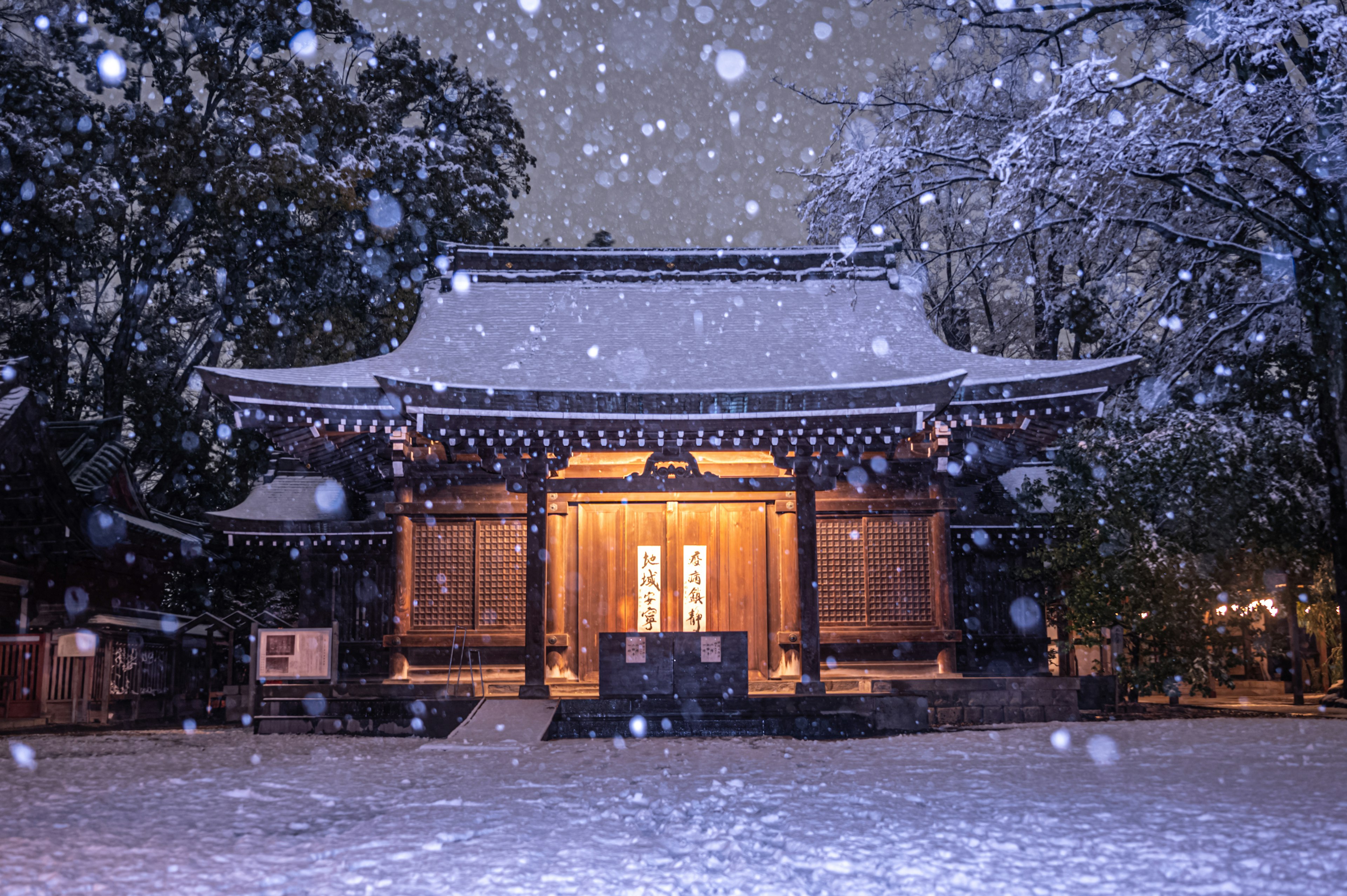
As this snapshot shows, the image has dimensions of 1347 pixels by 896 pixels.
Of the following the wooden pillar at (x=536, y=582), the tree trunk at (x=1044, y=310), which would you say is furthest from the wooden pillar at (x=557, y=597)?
the tree trunk at (x=1044, y=310)

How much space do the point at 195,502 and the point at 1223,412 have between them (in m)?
24.5

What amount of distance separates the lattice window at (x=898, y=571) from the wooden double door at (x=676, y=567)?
1.39 meters

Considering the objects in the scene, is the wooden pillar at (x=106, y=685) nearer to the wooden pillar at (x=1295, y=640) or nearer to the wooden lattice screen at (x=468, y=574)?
the wooden lattice screen at (x=468, y=574)

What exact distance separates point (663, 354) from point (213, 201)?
49.0ft

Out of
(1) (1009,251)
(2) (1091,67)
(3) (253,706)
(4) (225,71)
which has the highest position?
(4) (225,71)

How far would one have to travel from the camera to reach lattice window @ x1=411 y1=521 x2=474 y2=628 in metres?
12.9

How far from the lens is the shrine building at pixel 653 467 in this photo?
33.9 feet

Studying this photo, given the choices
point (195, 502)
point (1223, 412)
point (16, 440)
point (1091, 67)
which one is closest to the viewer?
point (1091, 67)

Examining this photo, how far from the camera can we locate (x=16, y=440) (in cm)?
1415

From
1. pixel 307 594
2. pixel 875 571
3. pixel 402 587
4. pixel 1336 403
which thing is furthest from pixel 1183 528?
pixel 307 594

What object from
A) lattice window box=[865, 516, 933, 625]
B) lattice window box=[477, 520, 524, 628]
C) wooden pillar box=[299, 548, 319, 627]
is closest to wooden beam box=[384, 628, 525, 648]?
lattice window box=[477, 520, 524, 628]

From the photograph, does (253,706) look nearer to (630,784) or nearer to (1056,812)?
(630,784)

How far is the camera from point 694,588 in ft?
43.2

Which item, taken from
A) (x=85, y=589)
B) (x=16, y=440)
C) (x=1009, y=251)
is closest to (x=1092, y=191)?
(x=1009, y=251)
